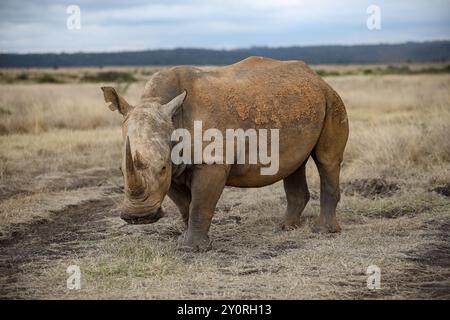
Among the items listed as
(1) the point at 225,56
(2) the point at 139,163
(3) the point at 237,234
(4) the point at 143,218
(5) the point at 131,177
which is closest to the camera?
(5) the point at 131,177

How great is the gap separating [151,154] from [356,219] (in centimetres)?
369

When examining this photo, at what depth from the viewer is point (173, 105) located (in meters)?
6.45

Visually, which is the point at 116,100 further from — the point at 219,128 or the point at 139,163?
the point at 219,128

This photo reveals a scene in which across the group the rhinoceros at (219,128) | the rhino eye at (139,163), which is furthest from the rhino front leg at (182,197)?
the rhino eye at (139,163)

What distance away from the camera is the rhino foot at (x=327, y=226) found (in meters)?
7.94

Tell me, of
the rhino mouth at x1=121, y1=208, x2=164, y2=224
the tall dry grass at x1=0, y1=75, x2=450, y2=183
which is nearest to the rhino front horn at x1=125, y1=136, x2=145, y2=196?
the rhino mouth at x1=121, y1=208, x2=164, y2=224

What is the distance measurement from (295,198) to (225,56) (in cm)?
14257

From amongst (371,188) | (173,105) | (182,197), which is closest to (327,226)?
(182,197)

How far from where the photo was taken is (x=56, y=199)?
973cm

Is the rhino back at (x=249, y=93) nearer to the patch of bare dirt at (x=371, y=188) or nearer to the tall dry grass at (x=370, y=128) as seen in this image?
the patch of bare dirt at (x=371, y=188)
